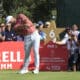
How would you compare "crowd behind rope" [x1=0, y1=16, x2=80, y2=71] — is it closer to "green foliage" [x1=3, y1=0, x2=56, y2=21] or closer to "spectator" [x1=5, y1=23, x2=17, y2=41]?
"spectator" [x1=5, y1=23, x2=17, y2=41]

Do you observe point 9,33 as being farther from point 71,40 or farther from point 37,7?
point 37,7

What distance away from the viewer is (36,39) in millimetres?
16766

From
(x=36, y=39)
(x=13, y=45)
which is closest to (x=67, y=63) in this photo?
(x=13, y=45)

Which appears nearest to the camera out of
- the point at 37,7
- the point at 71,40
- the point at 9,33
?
the point at 71,40

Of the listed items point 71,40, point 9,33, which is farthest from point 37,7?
point 71,40

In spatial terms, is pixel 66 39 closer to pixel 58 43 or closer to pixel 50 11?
pixel 58 43

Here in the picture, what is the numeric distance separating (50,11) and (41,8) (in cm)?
125

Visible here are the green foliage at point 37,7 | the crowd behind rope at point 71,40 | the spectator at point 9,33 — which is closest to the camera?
the crowd behind rope at point 71,40

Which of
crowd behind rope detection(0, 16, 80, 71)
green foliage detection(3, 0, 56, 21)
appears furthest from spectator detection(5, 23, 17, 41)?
green foliage detection(3, 0, 56, 21)

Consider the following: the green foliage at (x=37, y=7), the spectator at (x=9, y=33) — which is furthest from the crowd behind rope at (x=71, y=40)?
the green foliage at (x=37, y=7)

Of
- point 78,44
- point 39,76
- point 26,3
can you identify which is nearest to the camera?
point 39,76

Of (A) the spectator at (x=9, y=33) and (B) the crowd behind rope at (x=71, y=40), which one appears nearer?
(B) the crowd behind rope at (x=71, y=40)

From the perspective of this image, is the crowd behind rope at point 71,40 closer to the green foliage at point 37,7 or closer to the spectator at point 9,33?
the spectator at point 9,33

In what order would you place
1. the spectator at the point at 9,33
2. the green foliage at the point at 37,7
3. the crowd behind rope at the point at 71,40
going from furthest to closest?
the green foliage at the point at 37,7 → the spectator at the point at 9,33 → the crowd behind rope at the point at 71,40
